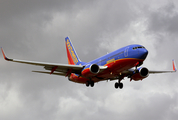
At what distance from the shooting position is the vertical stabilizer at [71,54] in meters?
61.2

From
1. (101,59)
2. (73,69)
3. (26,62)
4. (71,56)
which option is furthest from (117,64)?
(71,56)

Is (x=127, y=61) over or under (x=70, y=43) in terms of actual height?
under

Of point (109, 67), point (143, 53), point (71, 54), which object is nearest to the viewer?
point (143, 53)

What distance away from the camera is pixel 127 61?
42.9 metres

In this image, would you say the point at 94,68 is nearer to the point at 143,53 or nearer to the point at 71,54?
the point at 143,53

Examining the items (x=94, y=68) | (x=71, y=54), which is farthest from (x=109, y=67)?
(x=71, y=54)

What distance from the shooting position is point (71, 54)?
63781 millimetres

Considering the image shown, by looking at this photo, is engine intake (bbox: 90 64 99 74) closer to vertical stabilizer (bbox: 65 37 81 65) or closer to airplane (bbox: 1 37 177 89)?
airplane (bbox: 1 37 177 89)

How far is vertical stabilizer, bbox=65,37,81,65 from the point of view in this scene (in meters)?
61.2

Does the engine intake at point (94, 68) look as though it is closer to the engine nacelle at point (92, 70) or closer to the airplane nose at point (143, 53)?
the engine nacelle at point (92, 70)

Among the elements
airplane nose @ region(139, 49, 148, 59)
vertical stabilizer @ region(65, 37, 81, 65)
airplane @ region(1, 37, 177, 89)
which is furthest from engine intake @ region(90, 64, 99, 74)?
vertical stabilizer @ region(65, 37, 81, 65)

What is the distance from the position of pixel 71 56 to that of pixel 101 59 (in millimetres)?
16144

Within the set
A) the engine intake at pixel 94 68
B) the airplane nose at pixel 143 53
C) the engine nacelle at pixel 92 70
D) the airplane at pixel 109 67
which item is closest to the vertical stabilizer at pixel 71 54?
the airplane at pixel 109 67

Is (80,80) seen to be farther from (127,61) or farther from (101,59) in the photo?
(127,61)
